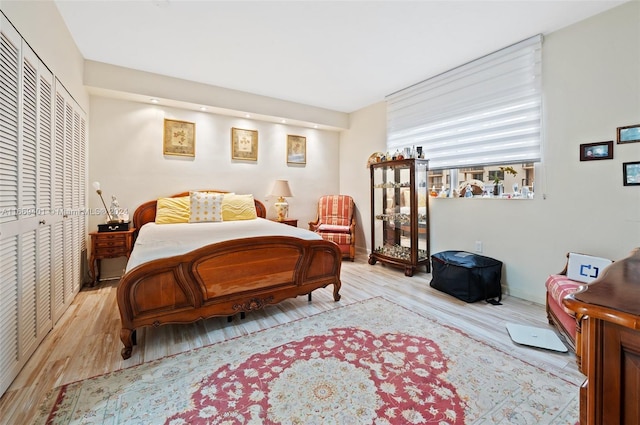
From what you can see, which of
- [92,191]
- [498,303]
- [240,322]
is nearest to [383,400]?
[240,322]

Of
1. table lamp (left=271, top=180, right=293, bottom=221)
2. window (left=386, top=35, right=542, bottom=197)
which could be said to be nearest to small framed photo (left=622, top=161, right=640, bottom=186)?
window (left=386, top=35, right=542, bottom=197)

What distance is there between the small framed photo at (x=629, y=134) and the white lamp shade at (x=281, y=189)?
12.4 feet

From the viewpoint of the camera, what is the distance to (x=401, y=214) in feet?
12.8

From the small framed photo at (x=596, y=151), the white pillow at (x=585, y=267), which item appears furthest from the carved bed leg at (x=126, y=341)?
the small framed photo at (x=596, y=151)

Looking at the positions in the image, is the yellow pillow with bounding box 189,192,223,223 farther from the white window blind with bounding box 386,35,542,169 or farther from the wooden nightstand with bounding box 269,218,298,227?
the white window blind with bounding box 386,35,542,169

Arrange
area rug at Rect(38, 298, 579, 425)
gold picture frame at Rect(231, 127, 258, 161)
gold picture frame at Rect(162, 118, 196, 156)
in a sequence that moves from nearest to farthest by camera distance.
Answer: area rug at Rect(38, 298, 579, 425)
gold picture frame at Rect(162, 118, 196, 156)
gold picture frame at Rect(231, 127, 258, 161)

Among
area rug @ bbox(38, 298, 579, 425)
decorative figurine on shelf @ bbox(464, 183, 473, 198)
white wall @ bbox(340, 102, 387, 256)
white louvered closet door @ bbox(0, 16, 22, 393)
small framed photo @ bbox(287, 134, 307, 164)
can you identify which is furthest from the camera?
small framed photo @ bbox(287, 134, 307, 164)

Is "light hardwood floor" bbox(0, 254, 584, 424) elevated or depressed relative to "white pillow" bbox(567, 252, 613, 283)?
depressed

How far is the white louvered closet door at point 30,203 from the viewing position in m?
1.51

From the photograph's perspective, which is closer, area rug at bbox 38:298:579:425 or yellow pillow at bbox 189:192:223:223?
area rug at bbox 38:298:579:425

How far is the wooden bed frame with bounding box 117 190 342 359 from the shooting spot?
185 cm

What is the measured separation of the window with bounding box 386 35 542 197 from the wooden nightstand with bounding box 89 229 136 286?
12.9 ft

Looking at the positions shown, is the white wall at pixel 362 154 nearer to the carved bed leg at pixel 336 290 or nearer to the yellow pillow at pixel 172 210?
the carved bed leg at pixel 336 290

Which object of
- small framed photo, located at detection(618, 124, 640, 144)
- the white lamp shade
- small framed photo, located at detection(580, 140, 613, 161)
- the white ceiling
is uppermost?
the white ceiling
